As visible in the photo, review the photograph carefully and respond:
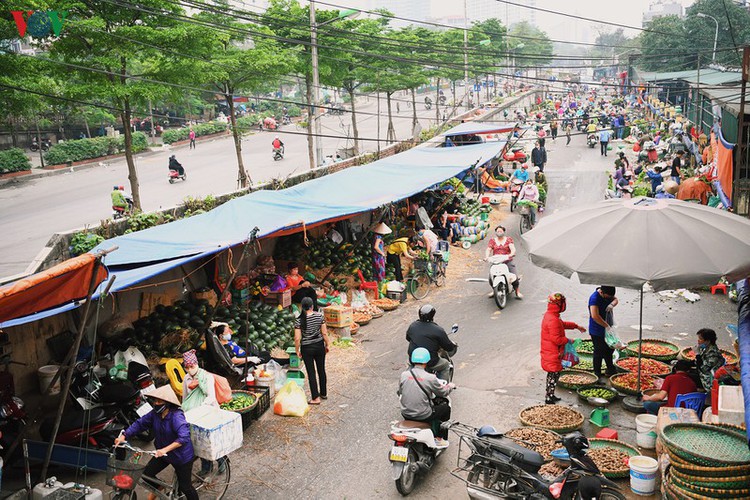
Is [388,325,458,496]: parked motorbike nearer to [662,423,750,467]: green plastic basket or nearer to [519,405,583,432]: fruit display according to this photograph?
[519,405,583,432]: fruit display

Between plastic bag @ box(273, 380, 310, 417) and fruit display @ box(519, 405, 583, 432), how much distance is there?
120 inches

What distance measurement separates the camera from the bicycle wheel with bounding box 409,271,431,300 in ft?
51.4

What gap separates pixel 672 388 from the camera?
29.1 ft

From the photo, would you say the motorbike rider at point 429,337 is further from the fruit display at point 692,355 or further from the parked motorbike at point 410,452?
the fruit display at point 692,355

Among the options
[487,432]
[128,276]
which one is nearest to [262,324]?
[128,276]

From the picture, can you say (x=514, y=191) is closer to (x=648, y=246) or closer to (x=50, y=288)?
(x=648, y=246)

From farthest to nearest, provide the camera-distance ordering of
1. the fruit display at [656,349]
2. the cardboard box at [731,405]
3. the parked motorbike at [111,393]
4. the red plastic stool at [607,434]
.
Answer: the fruit display at [656,349] → the parked motorbike at [111,393] → the red plastic stool at [607,434] → the cardboard box at [731,405]

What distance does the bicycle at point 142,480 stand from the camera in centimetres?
664

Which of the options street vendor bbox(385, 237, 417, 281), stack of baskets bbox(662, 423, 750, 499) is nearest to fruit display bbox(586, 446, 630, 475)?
stack of baskets bbox(662, 423, 750, 499)

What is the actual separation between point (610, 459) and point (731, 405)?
1.43m

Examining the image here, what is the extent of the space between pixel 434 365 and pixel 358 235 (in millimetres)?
8060

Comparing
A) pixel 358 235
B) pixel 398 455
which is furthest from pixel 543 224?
pixel 358 235

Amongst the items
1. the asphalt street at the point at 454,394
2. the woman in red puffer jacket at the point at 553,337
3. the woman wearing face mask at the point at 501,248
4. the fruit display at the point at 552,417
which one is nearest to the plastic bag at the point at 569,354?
the asphalt street at the point at 454,394

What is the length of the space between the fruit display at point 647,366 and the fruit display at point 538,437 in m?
2.79
